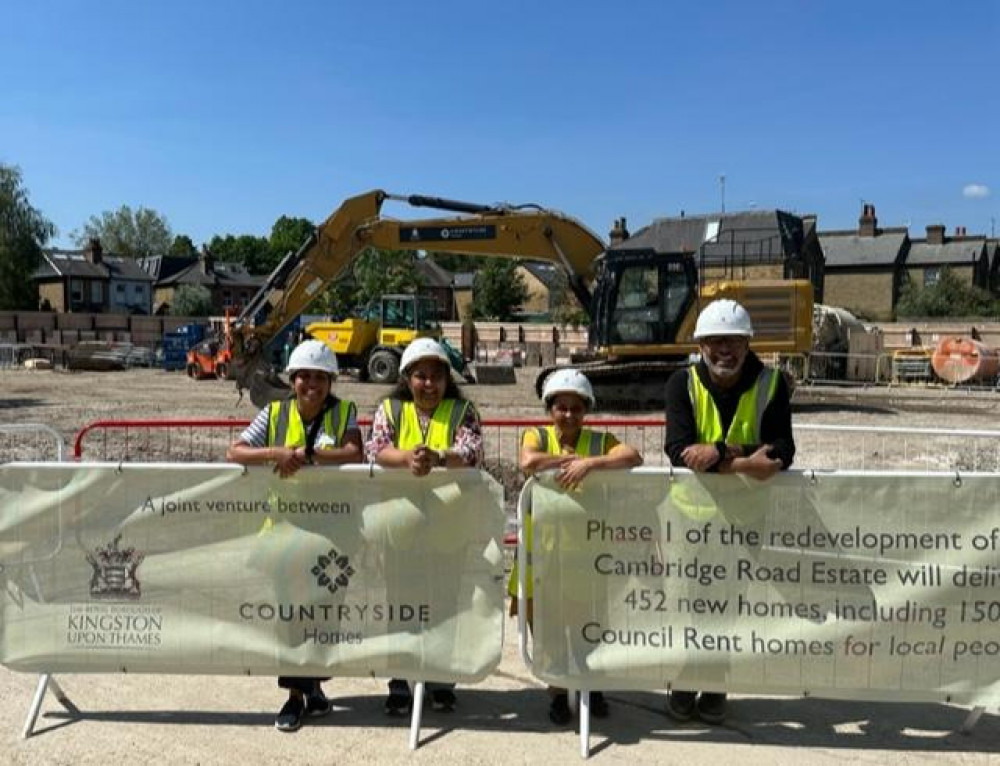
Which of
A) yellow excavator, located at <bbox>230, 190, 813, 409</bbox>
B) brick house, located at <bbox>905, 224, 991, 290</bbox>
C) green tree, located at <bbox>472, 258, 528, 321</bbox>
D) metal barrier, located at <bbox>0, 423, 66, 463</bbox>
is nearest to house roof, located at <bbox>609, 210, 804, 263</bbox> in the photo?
green tree, located at <bbox>472, 258, 528, 321</bbox>

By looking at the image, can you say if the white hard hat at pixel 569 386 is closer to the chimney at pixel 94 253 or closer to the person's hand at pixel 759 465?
the person's hand at pixel 759 465

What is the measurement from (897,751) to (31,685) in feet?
14.2

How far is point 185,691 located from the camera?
14.5ft

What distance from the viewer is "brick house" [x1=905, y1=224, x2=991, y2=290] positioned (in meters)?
66.6

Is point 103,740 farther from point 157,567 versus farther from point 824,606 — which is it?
point 824,606

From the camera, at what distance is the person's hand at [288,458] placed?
3.99 metres

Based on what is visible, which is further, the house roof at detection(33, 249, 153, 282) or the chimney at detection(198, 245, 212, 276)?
the chimney at detection(198, 245, 212, 276)

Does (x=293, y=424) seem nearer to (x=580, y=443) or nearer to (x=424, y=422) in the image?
(x=424, y=422)

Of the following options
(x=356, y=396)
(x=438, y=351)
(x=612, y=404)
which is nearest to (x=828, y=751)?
(x=438, y=351)

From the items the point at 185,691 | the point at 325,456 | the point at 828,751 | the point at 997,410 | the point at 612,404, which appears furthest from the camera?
the point at 997,410

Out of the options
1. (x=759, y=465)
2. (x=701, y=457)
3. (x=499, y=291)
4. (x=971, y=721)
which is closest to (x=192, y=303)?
(x=499, y=291)

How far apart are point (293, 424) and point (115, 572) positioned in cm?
115

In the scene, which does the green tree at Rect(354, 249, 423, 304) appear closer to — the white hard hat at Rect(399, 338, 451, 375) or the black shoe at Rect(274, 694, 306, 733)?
the white hard hat at Rect(399, 338, 451, 375)

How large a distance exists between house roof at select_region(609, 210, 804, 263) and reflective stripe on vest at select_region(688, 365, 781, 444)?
36.0 meters
